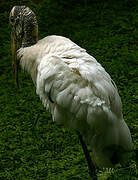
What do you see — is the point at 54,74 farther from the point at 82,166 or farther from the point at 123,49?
the point at 123,49

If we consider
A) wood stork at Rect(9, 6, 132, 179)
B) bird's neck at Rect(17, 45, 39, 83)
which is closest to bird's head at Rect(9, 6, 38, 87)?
bird's neck at Rect(17, 45, 39, 83)

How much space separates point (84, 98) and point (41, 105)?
2.29 meters

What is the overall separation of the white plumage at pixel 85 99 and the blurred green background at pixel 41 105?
25 cm

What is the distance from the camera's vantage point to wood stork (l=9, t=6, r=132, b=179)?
3.76 metres

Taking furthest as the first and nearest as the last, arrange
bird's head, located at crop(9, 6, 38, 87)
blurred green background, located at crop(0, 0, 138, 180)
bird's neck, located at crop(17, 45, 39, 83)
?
blurred green background, located at crop(0, 0, 138, 180) → bird's head, located at crop(9, 6, 38, 87) → bird's neck, located at crop(17, 45, 39, 83)

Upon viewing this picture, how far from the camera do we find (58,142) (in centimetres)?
523

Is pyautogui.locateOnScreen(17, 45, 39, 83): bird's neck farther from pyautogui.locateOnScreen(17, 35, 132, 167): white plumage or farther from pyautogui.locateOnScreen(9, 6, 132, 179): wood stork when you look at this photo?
pyautogui.locateOnScreen(17, 35, 132, 167): white plumage

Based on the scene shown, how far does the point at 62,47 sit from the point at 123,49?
2.97m

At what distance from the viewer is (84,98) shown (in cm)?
374

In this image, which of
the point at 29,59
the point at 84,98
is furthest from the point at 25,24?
the point at 84,98

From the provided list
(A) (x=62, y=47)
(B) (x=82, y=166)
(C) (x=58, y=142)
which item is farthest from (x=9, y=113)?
(A) (x=62, y=47)

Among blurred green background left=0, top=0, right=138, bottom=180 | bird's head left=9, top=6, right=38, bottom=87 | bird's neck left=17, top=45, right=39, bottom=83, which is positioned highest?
bird's head left=9, top=6, right=38, bottom=87

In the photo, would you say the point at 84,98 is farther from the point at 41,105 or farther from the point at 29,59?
the point at 41,105

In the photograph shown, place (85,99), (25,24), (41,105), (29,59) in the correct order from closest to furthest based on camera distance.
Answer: (85,99) → (29,59) → (25,24) → (41,105)
